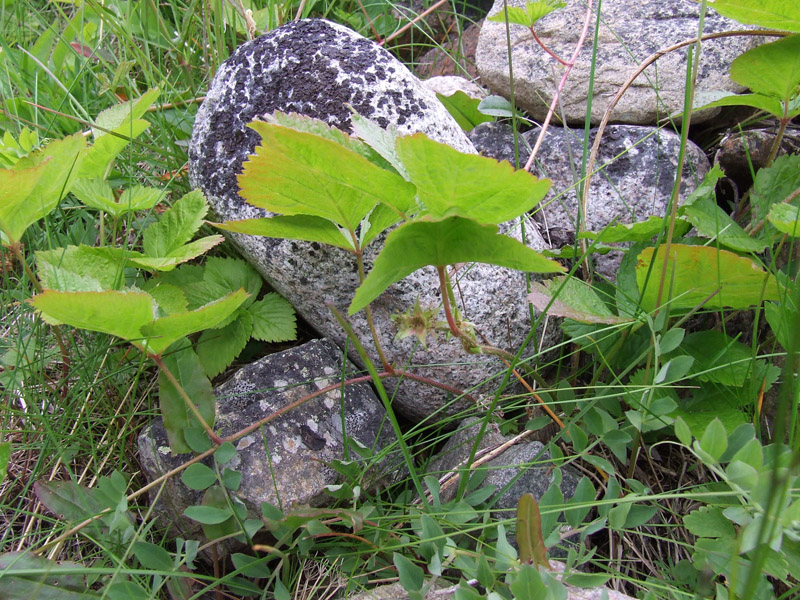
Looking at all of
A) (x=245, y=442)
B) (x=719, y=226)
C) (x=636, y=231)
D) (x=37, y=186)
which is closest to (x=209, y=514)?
(x=245, y=442)

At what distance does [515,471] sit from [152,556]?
0.79 meters

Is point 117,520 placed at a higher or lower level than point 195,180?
lower

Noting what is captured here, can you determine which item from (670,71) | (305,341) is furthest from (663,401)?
(670,71)

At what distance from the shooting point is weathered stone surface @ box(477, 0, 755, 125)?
200 cm

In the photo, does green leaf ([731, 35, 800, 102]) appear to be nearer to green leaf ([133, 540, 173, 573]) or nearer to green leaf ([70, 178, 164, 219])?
green leaf ([70, 178, 164, 219])

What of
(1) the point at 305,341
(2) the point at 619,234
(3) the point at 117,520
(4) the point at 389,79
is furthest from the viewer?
(1) the point at 305,341

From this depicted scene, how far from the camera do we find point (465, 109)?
220cm

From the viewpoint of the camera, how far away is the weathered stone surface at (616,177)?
1.84 m

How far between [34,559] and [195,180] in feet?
3.38

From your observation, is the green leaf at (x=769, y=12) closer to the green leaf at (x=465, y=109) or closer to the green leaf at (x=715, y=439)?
the green leaf at (x=465, y=109)

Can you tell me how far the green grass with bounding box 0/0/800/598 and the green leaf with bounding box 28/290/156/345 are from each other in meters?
0.25

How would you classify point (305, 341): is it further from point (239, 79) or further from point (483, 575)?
point (483, 575)

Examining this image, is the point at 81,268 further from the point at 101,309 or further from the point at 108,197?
the point at 101,309

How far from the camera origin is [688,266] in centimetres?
137
